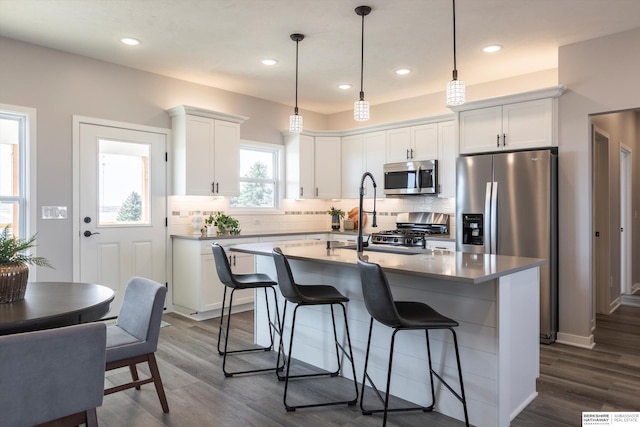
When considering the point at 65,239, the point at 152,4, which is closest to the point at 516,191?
the point at 152,4

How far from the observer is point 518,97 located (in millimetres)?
4062

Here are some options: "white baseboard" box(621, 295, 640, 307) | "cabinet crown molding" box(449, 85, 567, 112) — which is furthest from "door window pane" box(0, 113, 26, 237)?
"white baseboard" box(621, 295, 640, 307)

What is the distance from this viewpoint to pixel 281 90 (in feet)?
17.9

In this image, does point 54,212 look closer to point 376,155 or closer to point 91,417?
point 91,417

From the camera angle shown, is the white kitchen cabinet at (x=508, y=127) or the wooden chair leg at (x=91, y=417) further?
the white kitchen cabinet at (x=508, y=127)

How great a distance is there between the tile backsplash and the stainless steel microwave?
0.30 meters

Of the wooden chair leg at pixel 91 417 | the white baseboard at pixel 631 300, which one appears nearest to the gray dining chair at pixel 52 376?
the wooden chair leg at pixel 91 417

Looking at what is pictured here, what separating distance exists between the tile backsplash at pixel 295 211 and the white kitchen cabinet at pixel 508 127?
117cm

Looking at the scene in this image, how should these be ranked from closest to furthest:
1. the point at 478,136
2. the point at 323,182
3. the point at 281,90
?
the point at 478,136 < the point at 281,90 < the point at 323,182

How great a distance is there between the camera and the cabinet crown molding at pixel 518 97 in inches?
153

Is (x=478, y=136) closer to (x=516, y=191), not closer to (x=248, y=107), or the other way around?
(x=516, y=191)

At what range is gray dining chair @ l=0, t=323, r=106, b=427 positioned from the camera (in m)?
1.45

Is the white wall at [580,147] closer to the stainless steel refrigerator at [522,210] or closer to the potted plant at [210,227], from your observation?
the stainless steel refrigerator at [522,210]

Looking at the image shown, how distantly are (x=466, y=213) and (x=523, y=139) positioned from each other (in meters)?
0.88
